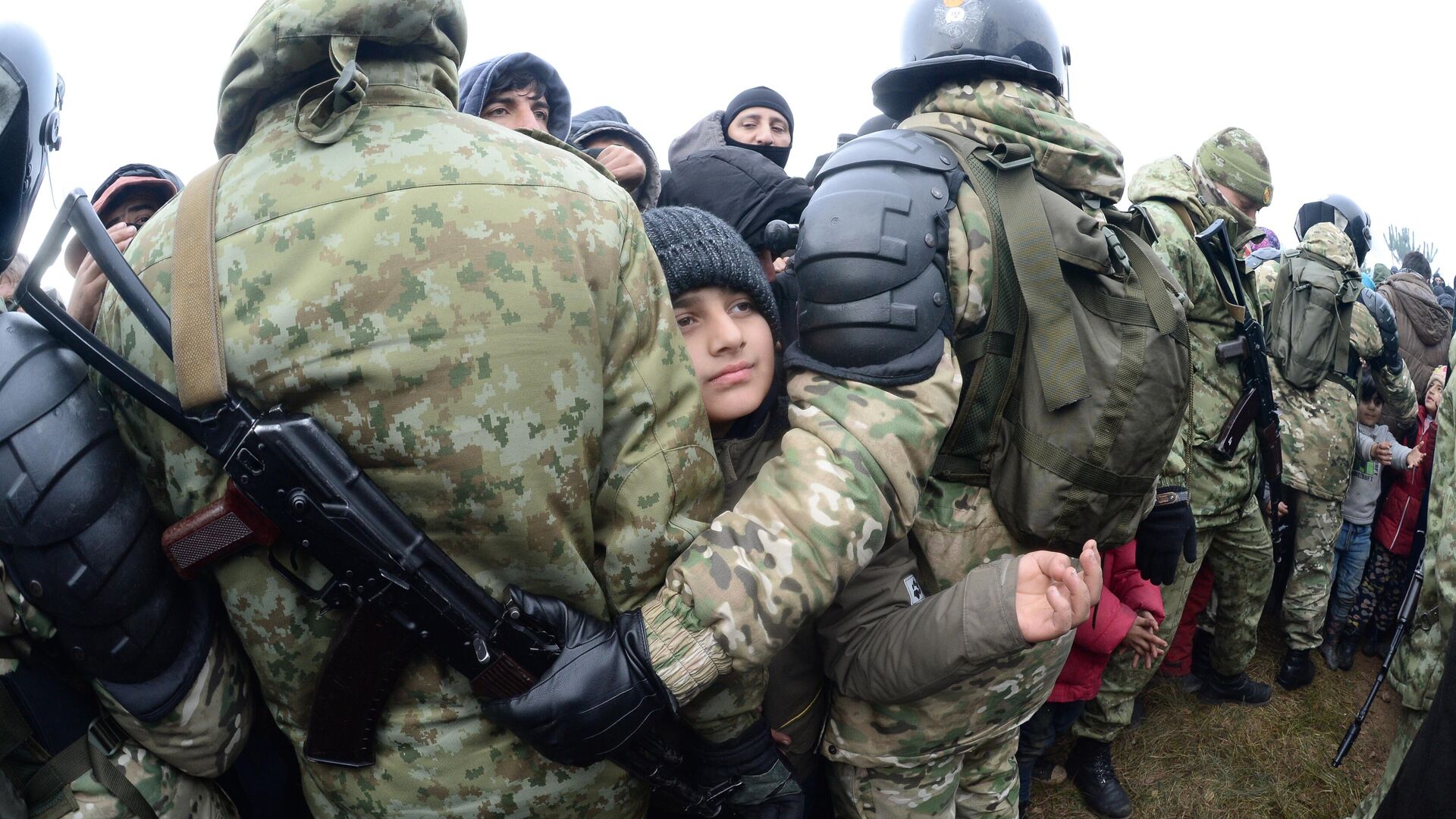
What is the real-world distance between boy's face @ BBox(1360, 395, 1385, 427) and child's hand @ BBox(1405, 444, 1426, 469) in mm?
305

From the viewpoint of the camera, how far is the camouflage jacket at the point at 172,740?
1.42 m

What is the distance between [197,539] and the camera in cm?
137

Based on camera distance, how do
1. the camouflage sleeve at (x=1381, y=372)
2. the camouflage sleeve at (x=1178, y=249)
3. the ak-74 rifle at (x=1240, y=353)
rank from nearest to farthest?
the camouflage sleeve at (x=1178, y=249)
the ak-74 rifle at (x=1240, y=353)
the camouflage sleeve at (x=1381, y=372)

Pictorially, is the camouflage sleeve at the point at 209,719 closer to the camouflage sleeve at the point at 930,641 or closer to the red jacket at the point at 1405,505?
the camouflage sleeve at the point at 930,641

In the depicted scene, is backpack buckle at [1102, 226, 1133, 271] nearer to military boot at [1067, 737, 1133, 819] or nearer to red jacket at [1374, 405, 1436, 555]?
military boot at [1067, 737, 1133, 819]

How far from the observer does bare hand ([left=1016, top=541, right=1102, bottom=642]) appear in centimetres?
158

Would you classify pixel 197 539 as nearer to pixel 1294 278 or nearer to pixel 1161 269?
pixel 1161 269

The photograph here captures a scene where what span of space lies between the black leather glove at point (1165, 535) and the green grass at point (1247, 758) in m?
1.49

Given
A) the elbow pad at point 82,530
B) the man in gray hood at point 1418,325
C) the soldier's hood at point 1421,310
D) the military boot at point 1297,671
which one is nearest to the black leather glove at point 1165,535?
the elbow pad at point 82,530

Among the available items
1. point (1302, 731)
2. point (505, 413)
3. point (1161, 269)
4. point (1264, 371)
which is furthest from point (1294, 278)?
point (505, 413)

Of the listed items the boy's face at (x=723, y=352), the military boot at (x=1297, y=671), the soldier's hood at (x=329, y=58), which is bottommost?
the military boot at (x=1297, y=671)

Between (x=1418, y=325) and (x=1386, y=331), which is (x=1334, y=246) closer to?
(x=1386, y=331)

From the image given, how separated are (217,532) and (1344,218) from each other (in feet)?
26.0

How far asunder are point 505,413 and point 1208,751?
4.02m
